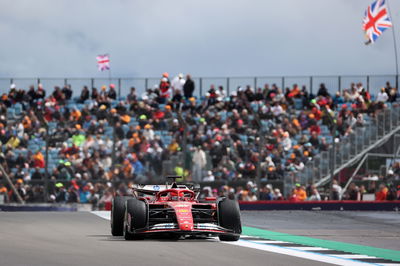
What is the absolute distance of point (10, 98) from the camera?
3841 centimetres

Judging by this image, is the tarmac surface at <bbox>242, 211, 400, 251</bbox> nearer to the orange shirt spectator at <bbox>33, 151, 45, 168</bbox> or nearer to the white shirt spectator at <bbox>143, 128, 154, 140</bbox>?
the white shirt spectator at <bbox>143, 128, 154, 140</bbox>

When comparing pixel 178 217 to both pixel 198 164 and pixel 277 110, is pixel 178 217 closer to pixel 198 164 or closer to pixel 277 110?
pixel 198 164

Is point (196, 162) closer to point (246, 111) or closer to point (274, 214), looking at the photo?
point (274, 214)

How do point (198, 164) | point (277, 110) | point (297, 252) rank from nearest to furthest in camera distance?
1. point (297, 252)
2. point (198, 164)
3. point (277, 110)

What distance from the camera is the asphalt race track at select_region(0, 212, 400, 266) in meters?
10.7

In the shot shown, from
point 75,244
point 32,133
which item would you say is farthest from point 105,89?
point 75,244

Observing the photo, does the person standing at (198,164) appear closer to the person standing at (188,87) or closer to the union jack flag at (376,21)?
the person standing at (188,87)

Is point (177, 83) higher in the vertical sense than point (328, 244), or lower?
higher

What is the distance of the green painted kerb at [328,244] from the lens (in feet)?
42.5

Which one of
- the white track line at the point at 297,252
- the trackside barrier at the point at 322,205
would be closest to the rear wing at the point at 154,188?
the white track line at the point at 297,252

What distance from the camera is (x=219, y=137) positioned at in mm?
30125

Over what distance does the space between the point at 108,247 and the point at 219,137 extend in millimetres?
17444

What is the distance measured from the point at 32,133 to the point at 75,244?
18992 millimetres

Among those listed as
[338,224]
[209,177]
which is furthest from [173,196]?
[209,177]
